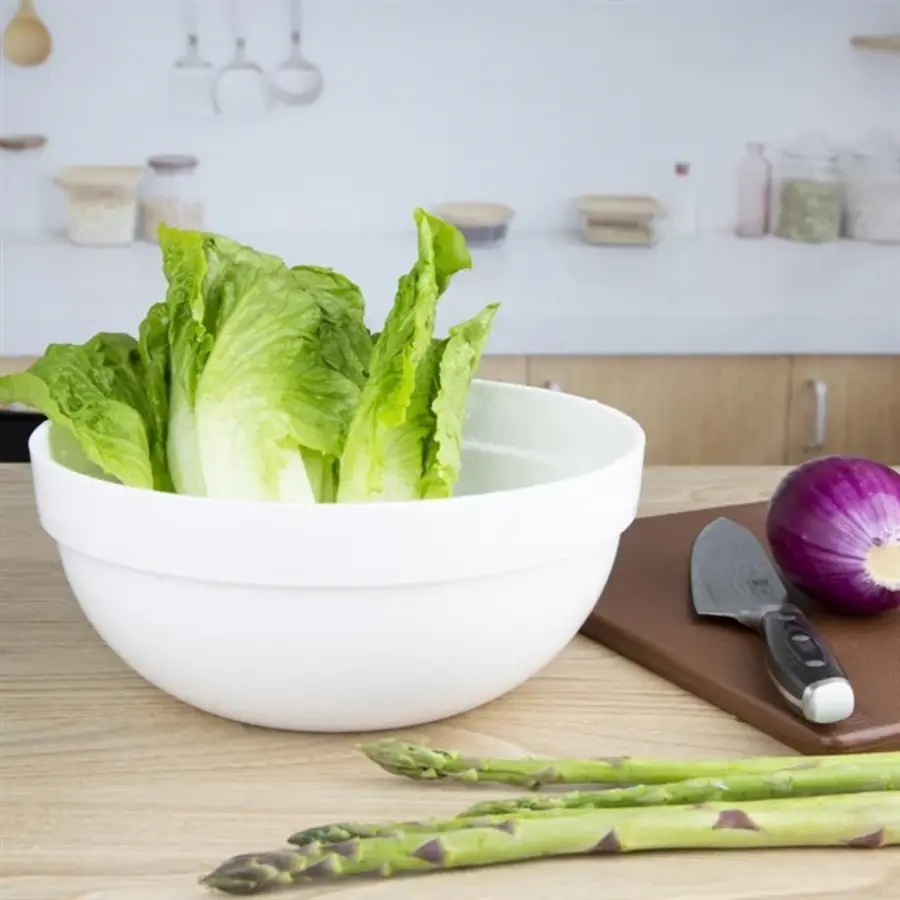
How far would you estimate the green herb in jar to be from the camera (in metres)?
3.27

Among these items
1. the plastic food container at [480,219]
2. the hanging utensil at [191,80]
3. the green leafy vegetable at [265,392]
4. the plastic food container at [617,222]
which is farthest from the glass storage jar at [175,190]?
the green leafy vegetable at [265,392]

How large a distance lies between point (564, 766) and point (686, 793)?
0.21ft

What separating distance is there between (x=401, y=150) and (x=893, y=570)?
264 cm

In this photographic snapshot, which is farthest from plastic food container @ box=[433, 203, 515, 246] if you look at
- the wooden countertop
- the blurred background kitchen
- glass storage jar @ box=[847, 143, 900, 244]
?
the wooden countertop

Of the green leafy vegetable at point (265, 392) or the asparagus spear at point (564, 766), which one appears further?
the green leafy vegetable at point (265, 392)

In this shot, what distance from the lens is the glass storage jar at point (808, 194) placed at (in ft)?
10.7

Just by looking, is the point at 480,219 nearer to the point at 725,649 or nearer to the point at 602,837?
the point at 725,649

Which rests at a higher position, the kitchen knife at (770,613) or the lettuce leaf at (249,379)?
the lettuce leaf at (249,379)

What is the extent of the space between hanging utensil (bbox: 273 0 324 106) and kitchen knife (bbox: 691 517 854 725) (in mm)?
2517

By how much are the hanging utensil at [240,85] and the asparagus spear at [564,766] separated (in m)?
2.88

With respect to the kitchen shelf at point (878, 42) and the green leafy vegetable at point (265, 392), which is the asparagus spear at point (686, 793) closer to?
the green leafy vegetable at point (265, 392)

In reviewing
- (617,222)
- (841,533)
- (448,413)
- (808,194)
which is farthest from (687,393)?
(448,413)

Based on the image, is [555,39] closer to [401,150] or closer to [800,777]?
[401,150]

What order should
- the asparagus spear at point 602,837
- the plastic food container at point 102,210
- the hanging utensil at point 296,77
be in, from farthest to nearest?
the hanging utensil at point 296,77, the plastic food container at point 102,210, the asparagus spear at point 602,837
